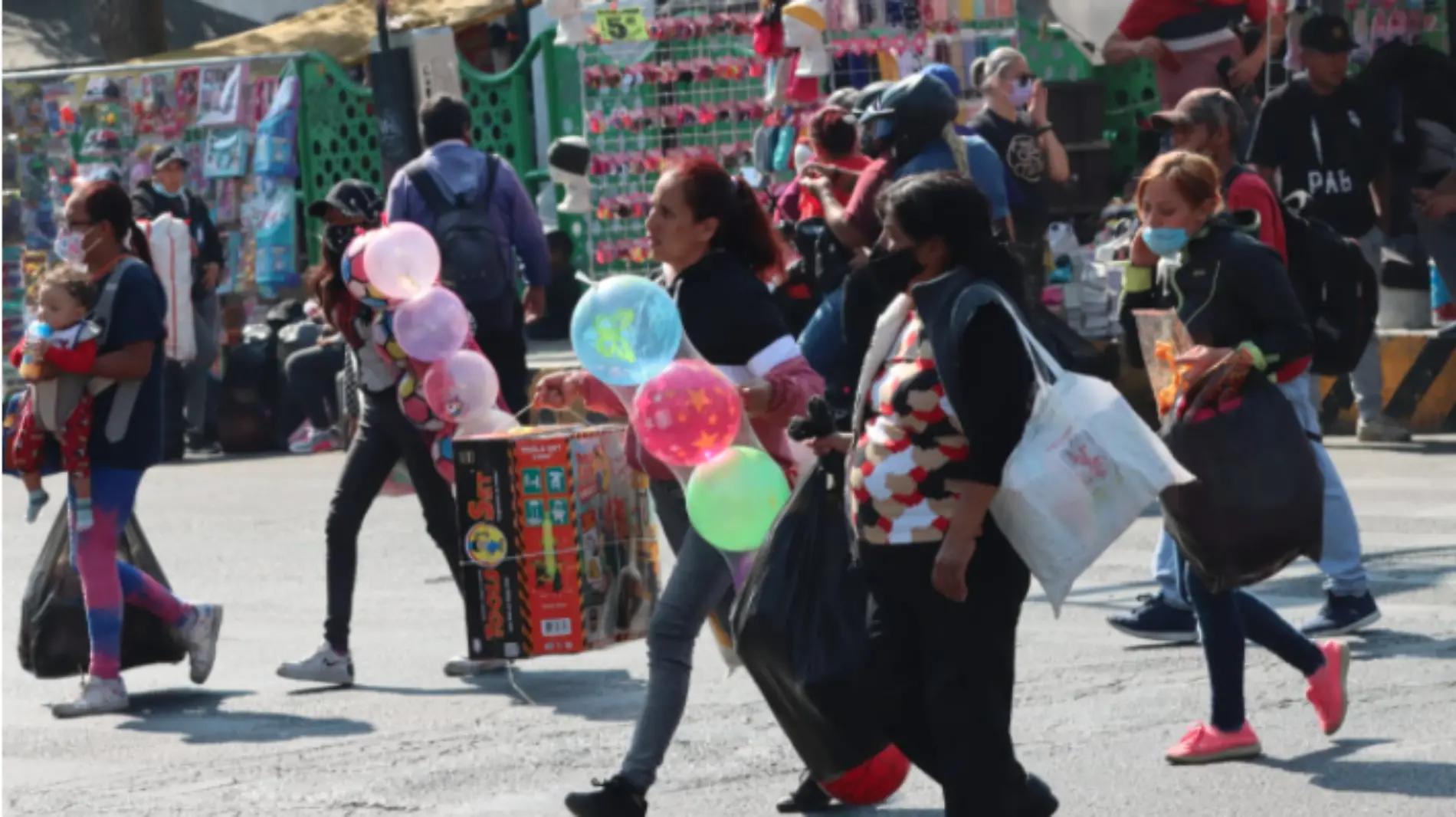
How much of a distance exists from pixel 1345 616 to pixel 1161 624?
24.6 inches

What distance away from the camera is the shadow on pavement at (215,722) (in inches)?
326

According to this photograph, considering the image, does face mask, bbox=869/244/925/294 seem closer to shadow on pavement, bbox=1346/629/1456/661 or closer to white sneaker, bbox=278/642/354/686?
shadow on pavement, bbox=1346/629/1456/661

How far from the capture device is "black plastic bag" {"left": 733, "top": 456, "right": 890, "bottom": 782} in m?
5.53

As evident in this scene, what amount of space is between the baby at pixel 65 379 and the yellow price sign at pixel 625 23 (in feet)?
25.5

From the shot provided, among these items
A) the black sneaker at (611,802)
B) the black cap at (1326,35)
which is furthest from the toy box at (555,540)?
the black cap at (1326,35)

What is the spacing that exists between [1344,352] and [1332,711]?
1528mm

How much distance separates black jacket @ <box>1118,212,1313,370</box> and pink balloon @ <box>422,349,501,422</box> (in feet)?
7.78

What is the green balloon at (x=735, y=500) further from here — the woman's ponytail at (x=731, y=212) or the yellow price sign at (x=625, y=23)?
the yellow price sign at (x=625, y=23)

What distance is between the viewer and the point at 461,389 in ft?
27.3

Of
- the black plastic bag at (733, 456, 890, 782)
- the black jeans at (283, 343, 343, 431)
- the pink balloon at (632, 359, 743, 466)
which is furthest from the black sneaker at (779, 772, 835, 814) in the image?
the black jeans at (283, 343, 343, 431)

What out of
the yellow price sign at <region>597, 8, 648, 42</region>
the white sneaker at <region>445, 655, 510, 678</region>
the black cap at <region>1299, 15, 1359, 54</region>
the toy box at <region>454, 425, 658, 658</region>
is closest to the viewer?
the toy box at <region>454, 425, 658, 658</region>

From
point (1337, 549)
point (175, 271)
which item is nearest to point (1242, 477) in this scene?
point (1337, 549)

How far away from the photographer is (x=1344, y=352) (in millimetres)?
8094

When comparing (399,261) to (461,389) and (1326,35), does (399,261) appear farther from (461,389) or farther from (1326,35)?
(1326,35)
